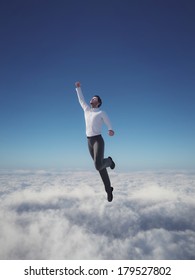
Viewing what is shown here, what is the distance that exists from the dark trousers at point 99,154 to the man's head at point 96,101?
2.33ft

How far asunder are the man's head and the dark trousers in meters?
0.71

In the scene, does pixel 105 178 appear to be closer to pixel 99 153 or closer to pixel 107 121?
pixel 99 153

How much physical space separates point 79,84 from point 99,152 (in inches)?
69.0

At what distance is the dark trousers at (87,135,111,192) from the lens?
194 inches

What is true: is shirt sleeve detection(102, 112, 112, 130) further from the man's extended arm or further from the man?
the man's extended arm

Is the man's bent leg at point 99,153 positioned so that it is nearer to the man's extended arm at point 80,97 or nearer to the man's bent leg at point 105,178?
the man's bent leg at point 105,178

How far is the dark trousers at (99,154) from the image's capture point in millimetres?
4922

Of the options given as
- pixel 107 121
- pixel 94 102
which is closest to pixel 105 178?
pixel 107 121

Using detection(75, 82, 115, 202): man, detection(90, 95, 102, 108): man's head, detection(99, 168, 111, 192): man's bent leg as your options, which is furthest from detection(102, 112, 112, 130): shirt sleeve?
detection(99, 168, 111, 192): man's bent leg

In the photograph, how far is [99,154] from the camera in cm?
493

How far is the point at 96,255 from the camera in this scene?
176 m

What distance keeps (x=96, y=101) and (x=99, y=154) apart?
46.7 inches
